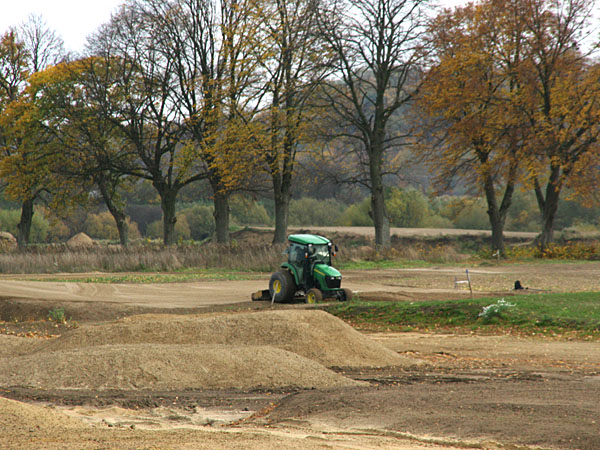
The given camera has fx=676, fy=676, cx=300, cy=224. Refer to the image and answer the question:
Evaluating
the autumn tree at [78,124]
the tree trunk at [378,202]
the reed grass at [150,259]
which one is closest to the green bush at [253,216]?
the autumn tree at [78,124]

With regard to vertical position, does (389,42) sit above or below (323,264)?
above

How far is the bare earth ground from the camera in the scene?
6602mm

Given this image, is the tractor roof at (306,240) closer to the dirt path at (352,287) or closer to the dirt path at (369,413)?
the dirt path at (352,287)

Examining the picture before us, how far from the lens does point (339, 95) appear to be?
37812 mm

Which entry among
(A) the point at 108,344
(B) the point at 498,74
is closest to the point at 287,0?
(B) the point at 498,74

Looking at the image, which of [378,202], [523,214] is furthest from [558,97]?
[523,214]

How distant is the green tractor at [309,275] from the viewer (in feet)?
59.8

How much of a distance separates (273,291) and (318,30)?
20106mm

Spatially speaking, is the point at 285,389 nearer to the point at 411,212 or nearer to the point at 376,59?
the point at 376,59

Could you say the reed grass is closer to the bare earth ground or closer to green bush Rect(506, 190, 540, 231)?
the bare earth ground

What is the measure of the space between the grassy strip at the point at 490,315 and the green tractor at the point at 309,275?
1.91 ft

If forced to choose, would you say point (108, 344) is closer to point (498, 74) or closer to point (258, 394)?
point (258, 394)

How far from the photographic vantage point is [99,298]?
20.0 metres

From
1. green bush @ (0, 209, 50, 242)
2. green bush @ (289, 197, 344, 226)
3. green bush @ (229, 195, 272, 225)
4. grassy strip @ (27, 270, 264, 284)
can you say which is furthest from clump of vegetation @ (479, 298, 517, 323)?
green bush @ (229, 195, 272, 225)
